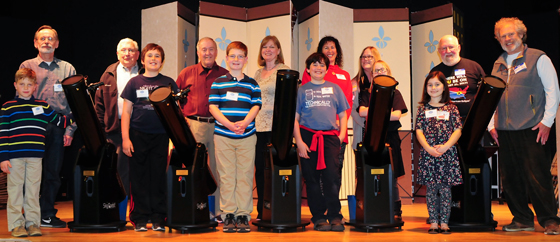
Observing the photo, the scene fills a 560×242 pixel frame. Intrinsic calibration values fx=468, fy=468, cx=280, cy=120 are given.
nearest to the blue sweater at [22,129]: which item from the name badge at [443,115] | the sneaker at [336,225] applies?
the sneaker at [336,225]

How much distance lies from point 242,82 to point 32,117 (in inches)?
60.1

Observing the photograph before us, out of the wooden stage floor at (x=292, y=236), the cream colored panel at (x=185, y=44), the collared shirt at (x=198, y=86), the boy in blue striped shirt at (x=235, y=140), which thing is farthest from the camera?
the cream colored panel at (x=185, y=44)

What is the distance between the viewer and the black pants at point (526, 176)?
334 centimetres

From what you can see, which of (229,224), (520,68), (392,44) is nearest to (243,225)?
(229,224)

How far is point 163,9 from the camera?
17.4ft

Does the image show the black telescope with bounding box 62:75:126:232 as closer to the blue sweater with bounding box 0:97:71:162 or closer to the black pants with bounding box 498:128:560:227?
the blue sweater with bounding box 0:97:71:162

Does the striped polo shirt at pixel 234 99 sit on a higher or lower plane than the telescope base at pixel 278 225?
higher

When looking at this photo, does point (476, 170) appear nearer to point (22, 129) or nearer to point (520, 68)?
point (520, 68)

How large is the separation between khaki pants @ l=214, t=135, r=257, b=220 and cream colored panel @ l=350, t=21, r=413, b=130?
2535 mm

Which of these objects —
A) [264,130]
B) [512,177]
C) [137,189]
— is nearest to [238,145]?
[264,130]

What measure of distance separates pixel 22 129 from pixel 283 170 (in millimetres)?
1873

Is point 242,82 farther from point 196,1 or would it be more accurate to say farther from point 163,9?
point 196,1

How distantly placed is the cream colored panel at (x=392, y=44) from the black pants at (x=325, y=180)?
228 centimetres

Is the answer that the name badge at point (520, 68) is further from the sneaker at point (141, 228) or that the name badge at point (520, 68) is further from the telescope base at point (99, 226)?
the telescope base at point (99, 226)
